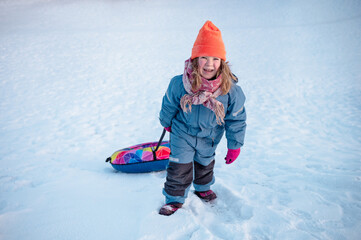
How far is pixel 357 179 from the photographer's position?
2.36 m

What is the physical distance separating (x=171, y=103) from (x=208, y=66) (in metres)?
0.44

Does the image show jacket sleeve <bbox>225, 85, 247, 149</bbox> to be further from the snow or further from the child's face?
the snow

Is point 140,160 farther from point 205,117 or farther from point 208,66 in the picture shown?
point 208,66

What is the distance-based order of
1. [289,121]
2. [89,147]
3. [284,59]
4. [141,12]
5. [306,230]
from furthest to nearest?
[141,12] < [284,59] < [289,121] < [89,147] < [306,230]

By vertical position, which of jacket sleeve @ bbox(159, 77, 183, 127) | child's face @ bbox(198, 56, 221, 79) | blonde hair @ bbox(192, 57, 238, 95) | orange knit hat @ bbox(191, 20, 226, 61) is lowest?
jacket sleeve @ bbox(159, 77, 183, 127)

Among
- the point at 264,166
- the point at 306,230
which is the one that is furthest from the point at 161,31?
the point at 306,230

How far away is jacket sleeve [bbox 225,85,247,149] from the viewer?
67.1 inches

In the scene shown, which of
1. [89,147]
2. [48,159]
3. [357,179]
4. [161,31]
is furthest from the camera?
[161,31]

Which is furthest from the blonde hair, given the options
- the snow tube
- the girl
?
the snow tube

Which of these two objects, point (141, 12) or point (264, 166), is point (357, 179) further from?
point (141, 12)

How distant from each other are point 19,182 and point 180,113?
89.5 inches

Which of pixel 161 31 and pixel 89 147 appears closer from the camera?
pixel 89 147

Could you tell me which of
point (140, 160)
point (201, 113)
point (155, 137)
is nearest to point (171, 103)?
A: point (201, 113)

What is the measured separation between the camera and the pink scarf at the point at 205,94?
159 centimetres
